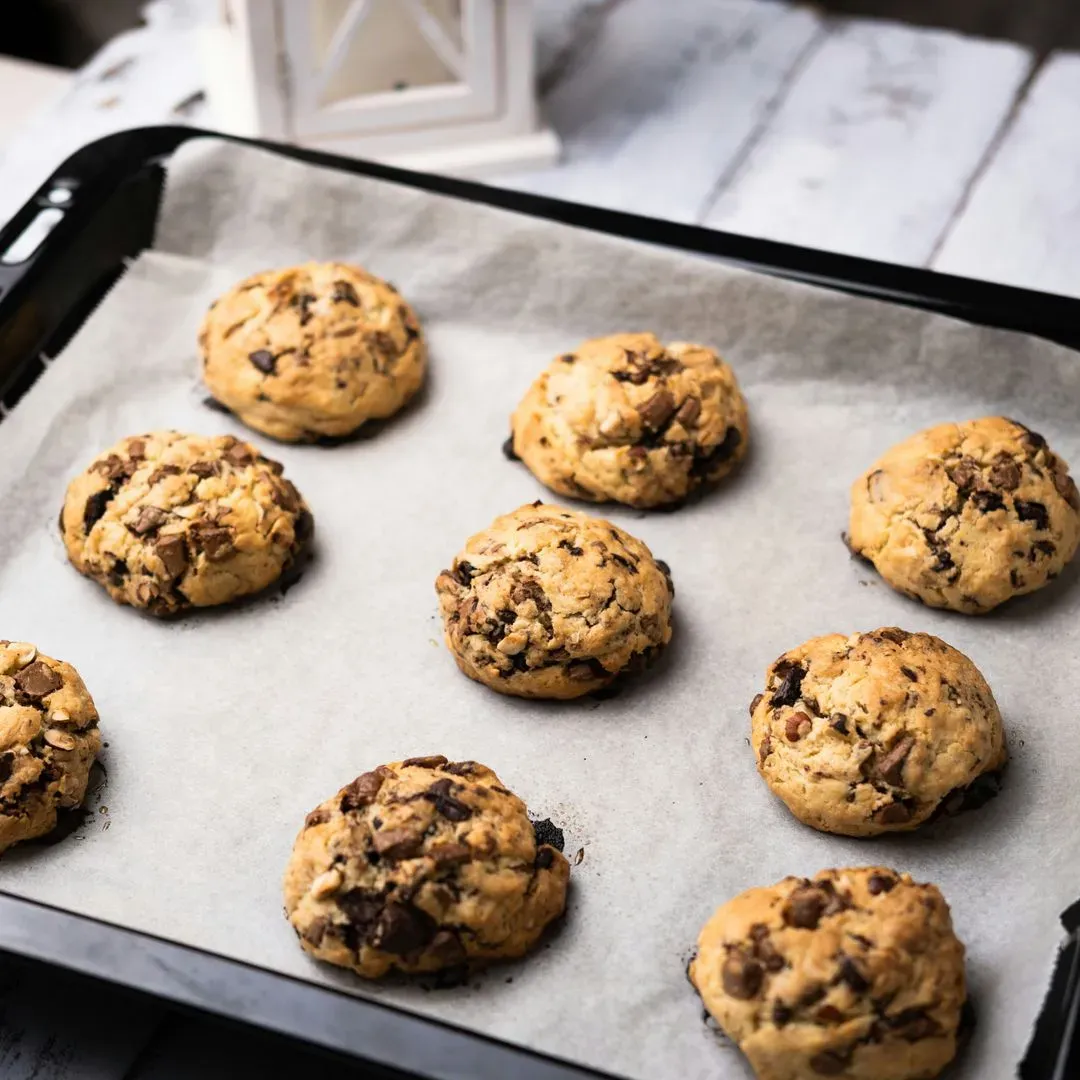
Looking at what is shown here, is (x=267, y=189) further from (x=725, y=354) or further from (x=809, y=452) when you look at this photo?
(x=809, y=452)

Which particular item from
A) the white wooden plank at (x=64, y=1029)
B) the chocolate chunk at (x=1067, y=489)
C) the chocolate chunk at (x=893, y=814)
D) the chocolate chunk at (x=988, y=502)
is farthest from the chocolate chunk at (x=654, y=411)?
the white wooden plank at (x=64, y=1029)

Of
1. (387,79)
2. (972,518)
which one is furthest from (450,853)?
(387,79)

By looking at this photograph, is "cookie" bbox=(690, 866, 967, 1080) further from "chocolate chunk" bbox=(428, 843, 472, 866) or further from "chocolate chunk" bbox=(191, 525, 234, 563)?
"chocolate chunk" bbox=(191, 525, 234, 563)

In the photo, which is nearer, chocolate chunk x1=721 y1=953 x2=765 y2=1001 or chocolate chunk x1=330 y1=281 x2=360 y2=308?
chocolate chunk x1=721 y1=953 x2=765 y2=1001

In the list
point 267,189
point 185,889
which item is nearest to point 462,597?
point 185,889

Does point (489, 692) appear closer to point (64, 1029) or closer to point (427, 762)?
point (427, 762)

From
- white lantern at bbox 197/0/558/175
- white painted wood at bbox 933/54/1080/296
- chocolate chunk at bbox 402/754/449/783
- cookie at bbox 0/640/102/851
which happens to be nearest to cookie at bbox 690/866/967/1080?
chocolate chunk at bbox 402/754/449/783
